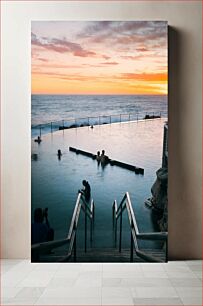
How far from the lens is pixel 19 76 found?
550 centimetres

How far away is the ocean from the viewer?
215 inches

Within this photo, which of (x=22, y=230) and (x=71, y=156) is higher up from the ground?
(x=71, y=156)

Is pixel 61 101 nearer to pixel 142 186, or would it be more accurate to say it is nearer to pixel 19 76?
pixel 19 76

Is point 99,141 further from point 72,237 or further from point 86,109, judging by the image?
point 72,237

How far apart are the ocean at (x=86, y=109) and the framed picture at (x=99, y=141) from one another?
10mm

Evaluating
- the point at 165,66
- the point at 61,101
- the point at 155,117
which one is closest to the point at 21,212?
the point at 61,101

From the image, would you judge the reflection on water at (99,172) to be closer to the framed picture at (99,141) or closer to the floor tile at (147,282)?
the framed picture at (99,141)

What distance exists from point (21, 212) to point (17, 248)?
0.37m

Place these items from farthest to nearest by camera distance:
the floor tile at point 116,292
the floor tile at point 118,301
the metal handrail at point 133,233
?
the metal handrail at point 133,233, the floor tile at point 116,292, the floor tile at point 118,301

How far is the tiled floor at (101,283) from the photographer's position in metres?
3.99

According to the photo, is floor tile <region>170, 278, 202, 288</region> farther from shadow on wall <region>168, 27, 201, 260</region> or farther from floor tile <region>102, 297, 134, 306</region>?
shadow on wall <region>168, 27, 201, 260</region>

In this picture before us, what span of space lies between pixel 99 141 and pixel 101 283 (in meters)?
1.59

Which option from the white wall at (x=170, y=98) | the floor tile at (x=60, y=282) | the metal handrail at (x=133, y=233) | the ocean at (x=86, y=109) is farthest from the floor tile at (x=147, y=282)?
the ocean at (x=86, y=109)

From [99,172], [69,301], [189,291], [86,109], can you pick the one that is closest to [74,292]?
[69,301]
